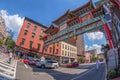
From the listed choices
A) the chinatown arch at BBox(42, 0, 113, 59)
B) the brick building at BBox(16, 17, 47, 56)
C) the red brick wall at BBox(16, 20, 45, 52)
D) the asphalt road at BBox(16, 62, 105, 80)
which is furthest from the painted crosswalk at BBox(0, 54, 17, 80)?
the red brick wall at BBox(16, 20, 45, 52)

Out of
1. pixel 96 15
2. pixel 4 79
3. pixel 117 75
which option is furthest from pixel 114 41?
pixel 4 79

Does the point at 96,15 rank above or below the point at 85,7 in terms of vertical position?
below

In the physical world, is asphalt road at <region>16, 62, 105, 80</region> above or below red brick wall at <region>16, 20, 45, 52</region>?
below

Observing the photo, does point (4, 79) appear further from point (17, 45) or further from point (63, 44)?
point (63, 44)

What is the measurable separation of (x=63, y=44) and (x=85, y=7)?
35.2 metres

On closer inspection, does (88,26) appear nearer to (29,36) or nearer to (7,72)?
(7,72)

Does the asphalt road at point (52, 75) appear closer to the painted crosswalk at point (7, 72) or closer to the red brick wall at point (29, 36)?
the painted crosswalk at point (7, 72)

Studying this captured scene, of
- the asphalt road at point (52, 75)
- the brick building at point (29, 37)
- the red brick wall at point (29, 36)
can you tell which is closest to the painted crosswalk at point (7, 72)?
the asphalt road at point (52, 75)

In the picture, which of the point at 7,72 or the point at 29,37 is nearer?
the point at 7,72

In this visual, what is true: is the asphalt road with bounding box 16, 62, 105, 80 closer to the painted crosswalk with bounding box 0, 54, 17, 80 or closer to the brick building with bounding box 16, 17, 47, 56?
the painted crosswalk with bounding box 0, 54, 17, 80

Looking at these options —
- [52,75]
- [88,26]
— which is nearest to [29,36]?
[88,26]

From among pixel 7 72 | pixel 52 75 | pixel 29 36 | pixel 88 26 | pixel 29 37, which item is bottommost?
pixel 52 75

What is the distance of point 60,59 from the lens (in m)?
55.3

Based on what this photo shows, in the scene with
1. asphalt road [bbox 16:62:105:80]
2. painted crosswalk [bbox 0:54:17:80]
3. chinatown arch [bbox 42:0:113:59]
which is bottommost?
asphalt road [bbox 16:62:105:80]
